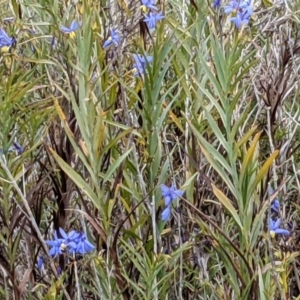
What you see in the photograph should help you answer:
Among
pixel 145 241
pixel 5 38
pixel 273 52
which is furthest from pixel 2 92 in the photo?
pixel 273 52

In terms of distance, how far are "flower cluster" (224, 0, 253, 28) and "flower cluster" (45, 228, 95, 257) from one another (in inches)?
21.7

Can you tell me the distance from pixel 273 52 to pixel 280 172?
312mm

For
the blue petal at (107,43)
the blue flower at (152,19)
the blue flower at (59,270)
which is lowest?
the blue flower at (59,270)

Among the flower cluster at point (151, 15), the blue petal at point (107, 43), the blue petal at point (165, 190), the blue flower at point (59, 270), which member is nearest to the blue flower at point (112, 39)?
the blue petal at point (107, 43)

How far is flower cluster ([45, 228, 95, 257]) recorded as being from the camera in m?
1.31

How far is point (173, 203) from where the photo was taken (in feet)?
4.89

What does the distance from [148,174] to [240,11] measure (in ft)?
1.48

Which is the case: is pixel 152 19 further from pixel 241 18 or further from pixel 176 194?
pixel 176 194

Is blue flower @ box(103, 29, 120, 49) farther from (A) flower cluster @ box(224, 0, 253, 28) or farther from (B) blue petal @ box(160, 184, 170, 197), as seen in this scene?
(B) blue petal @ box(160, 184, 170, 197)

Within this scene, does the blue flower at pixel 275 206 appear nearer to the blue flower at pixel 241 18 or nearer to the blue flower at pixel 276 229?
the blue flower at pixel 276 229

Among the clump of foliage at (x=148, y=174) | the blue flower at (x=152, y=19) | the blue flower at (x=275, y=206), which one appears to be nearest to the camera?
the clump of foliage at (x=148, y=174)

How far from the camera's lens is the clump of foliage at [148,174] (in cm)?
122

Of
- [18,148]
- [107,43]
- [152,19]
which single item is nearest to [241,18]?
[152,19]

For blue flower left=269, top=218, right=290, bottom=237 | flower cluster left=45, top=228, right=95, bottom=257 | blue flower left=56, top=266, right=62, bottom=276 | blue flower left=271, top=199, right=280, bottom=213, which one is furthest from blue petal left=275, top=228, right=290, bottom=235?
blue flower left=56, top=266, right=62, bottom=276
